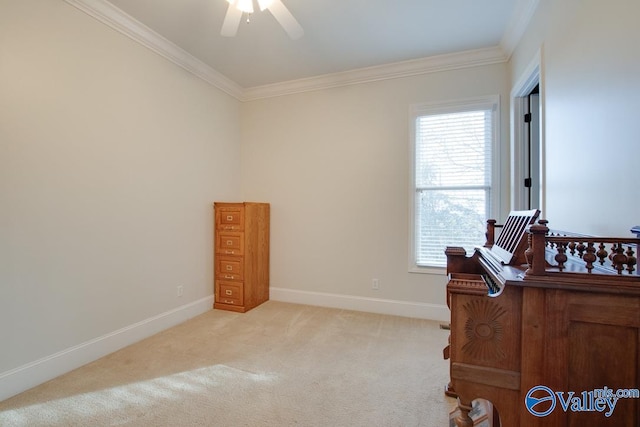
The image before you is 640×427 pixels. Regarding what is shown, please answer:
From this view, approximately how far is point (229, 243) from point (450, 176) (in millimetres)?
2636

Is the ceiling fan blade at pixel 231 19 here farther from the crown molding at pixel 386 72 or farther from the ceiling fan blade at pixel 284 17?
the crown molding at pixel 386 72

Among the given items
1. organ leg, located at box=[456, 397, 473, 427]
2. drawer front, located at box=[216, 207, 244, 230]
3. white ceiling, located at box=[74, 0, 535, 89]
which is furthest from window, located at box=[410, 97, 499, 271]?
organ leg, located at box=[456, 397, 473, 427]

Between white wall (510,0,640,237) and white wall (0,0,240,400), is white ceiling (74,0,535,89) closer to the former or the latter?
white wall (0,0,240,400)

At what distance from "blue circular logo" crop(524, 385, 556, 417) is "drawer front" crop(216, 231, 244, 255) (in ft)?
9.52

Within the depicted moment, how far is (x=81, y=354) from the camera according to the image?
220 cm

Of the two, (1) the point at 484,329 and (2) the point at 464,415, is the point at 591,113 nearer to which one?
(1) the point at 484,329

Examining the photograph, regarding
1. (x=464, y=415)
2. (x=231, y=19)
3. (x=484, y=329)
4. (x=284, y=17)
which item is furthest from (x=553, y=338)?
(x=231, y=19)

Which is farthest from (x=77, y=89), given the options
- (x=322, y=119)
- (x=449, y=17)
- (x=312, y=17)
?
(x=449, y=17)

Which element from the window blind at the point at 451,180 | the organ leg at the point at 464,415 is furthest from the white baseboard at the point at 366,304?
the organ leg at the point at 464,415

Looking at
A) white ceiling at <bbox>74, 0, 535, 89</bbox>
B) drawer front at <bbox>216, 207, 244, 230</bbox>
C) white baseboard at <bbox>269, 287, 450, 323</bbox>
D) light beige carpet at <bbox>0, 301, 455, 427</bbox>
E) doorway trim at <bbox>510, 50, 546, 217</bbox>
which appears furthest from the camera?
drawer front at <bbox>216, 207, 244, 230</bbox>

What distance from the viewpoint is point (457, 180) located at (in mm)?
3100

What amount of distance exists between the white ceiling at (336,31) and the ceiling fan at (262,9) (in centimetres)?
37

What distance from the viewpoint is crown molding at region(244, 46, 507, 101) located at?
117 inches

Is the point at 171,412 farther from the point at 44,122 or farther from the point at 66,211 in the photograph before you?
the point at 44,122
